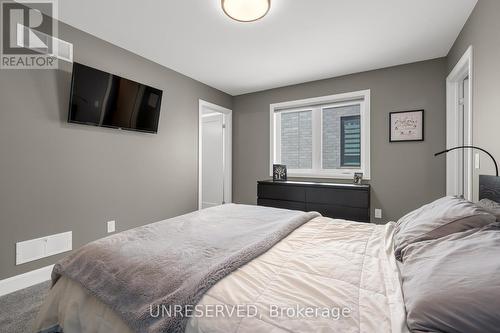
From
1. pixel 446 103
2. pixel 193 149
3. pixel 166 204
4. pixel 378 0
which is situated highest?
pixel 378 0

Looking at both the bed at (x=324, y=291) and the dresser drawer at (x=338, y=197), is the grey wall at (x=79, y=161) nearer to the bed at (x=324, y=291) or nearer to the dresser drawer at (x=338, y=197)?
the bed at (x=324, y=291)

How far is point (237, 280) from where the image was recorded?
3.16ft

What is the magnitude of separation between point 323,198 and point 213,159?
2405mm

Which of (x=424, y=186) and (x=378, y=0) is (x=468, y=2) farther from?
(x=424, y=186)

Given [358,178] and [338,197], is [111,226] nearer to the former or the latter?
[338,197]

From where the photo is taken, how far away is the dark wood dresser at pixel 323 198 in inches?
119

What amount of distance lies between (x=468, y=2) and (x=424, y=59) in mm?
1085

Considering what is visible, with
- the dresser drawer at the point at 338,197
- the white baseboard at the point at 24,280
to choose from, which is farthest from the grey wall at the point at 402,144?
the white baseboard at the point at 24,280

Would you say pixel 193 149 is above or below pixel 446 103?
below

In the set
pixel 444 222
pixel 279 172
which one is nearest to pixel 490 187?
pixel 444 222

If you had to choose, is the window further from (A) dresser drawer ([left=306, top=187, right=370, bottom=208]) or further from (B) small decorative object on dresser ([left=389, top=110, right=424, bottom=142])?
(A) dresser drawer ([left=306, top=187, right=370, bottom=208])

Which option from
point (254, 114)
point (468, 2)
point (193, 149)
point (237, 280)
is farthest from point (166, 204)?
point (468, 2)

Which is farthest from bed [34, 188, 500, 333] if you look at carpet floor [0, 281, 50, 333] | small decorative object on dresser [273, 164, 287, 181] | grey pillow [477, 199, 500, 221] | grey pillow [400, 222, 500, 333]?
small decorative object on dresser [273, 164, 287, 181]

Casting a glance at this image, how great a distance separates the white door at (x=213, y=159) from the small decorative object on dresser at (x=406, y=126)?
2873 millimetres
